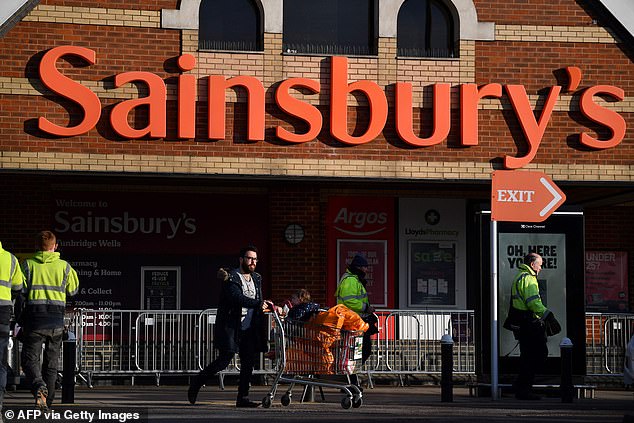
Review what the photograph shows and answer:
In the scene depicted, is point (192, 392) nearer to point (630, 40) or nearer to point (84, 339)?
point (84, 339)

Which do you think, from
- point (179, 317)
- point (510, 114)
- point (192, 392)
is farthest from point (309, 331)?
point (510, 114)

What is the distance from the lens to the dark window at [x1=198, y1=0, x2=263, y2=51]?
20531 mm

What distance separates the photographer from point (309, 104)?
1988cm

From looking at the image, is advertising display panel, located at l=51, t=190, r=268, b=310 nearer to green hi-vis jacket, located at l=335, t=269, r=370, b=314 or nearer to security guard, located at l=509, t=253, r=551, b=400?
green hi-vis jacket, located at l=335, t=269, r=370, b=314

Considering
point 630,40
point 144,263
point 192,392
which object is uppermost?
point 630,40

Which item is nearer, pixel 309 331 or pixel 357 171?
pixel 309 331

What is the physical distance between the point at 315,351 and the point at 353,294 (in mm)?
1800

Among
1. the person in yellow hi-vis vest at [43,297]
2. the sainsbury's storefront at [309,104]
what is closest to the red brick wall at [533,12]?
the sainsbury's storefront at [309,104]

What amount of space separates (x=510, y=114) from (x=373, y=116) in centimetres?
226

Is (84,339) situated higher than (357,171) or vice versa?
(357,171)

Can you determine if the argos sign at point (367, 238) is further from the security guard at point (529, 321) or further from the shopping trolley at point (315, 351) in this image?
the shopping trolley at point (315, 351)

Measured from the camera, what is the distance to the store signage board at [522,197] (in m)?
15.9

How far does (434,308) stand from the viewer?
23.7 metres

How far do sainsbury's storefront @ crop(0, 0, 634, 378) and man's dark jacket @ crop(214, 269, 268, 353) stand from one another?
4.43 m
